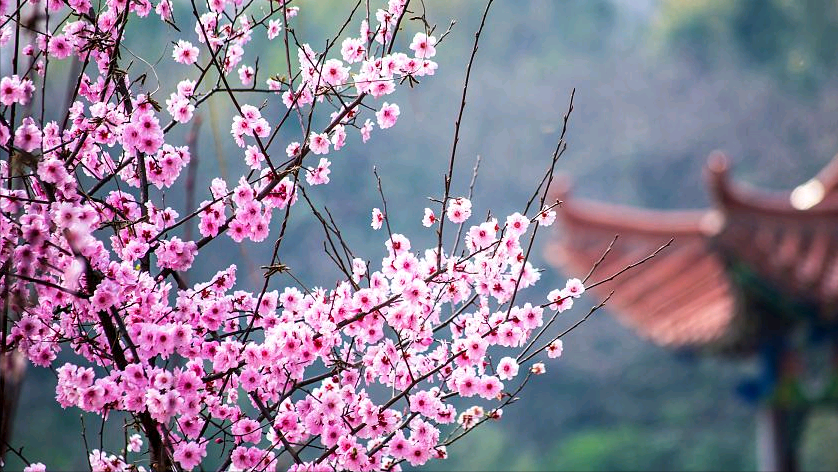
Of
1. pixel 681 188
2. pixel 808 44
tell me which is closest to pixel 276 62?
pixel 681 188

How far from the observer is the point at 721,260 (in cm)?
378

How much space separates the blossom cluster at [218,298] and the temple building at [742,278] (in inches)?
87.6

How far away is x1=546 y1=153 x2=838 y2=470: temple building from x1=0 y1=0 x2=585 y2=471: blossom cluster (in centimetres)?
223

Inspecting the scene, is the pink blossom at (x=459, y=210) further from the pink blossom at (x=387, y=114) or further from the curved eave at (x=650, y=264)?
the curved eave at (x=650, y=264)

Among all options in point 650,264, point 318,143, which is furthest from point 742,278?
point 318,143

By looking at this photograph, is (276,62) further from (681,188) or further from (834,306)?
(834,306)

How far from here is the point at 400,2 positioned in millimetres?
1555

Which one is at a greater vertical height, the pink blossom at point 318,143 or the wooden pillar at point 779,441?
the wooden pillar at point 779,441

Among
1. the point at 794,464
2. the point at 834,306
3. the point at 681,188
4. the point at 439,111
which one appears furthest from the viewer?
the point at 439,111

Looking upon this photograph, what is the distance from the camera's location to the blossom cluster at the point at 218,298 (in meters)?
1.26

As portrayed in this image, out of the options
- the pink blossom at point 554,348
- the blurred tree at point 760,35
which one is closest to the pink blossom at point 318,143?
the pink blossom at point 554,348

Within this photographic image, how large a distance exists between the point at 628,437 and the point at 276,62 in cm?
786

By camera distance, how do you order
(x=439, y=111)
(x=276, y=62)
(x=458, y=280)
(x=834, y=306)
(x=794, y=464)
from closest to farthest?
→ (x=458, y=280) → (x=834, y=306) → (x=794, y=464) → (x=439, y=111) → (x=276, y=62)

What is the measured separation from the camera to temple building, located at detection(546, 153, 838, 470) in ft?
12.3
